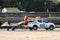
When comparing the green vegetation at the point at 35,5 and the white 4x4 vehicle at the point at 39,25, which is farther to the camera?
the green vegetation at the point at 35,5

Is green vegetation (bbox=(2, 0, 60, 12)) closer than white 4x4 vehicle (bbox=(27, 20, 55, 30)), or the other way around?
white 4x4 vehicle (bbox=(27, 20, 55, 30))

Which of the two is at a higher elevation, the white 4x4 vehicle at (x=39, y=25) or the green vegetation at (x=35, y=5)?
the green vegetation at (x=35, y=5)

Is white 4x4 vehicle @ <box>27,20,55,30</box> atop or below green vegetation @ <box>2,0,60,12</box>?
below

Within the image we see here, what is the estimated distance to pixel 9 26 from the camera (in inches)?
1519

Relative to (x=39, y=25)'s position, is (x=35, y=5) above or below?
above

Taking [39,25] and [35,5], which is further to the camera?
[35,5]
